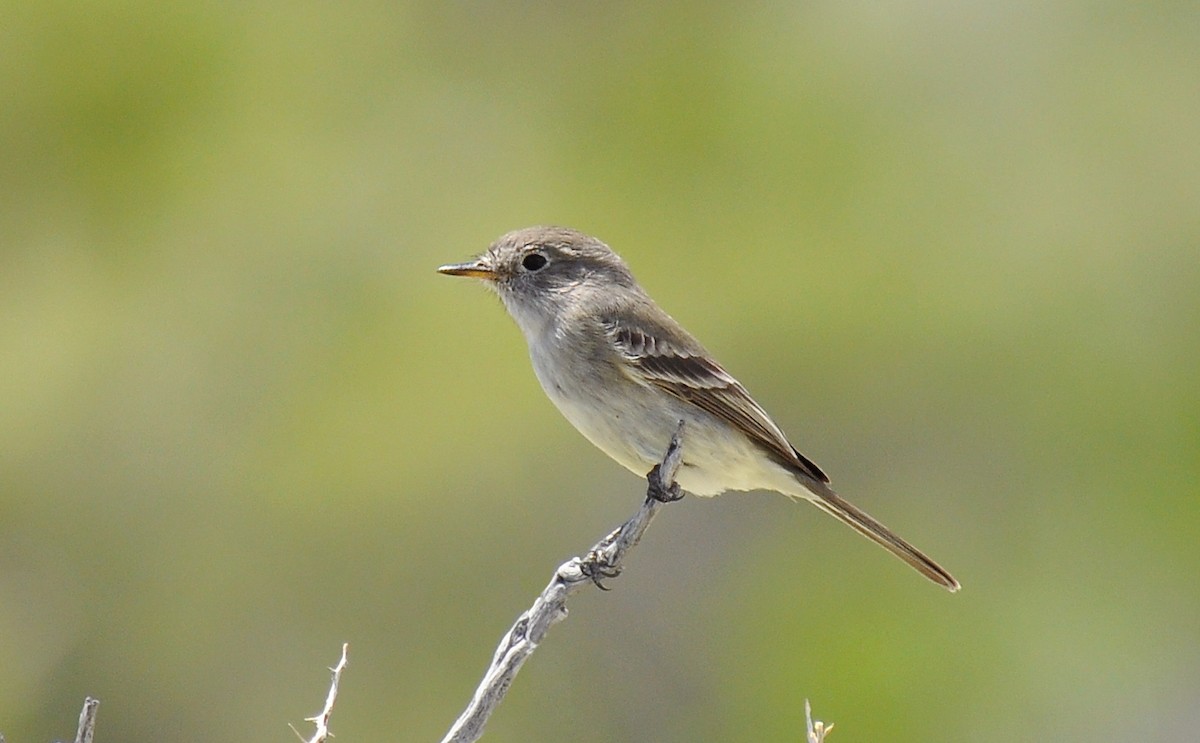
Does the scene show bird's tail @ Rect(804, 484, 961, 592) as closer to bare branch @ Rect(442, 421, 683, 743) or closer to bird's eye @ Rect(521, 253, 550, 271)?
bare branch @ Rect(442, 421, 683, 743)

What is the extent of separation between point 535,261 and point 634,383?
2.12 feet

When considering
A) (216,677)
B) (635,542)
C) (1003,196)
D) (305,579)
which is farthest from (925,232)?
(635,542)

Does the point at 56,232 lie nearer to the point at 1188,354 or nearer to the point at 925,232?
the point at 925,232

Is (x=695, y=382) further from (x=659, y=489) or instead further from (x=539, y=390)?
(x=539, y=390)

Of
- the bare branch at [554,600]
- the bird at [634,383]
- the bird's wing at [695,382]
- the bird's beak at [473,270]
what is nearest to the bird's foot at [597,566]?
the bare branch at [554,600]

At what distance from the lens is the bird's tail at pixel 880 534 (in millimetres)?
4203

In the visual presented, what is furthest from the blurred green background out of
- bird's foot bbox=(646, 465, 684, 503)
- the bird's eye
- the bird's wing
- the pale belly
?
bird's foot bbox=(646, 465, 684, 503)

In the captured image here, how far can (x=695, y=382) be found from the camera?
4.20 m

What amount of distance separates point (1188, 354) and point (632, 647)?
452 cm

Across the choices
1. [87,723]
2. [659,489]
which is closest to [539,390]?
[659,489]

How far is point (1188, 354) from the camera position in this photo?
9.66 m

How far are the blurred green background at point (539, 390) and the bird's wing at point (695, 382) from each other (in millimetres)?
2382

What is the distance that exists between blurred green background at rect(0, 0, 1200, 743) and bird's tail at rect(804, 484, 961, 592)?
2.62 m

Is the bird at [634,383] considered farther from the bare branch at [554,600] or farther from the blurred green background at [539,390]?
the blurred green background at [539,390]
